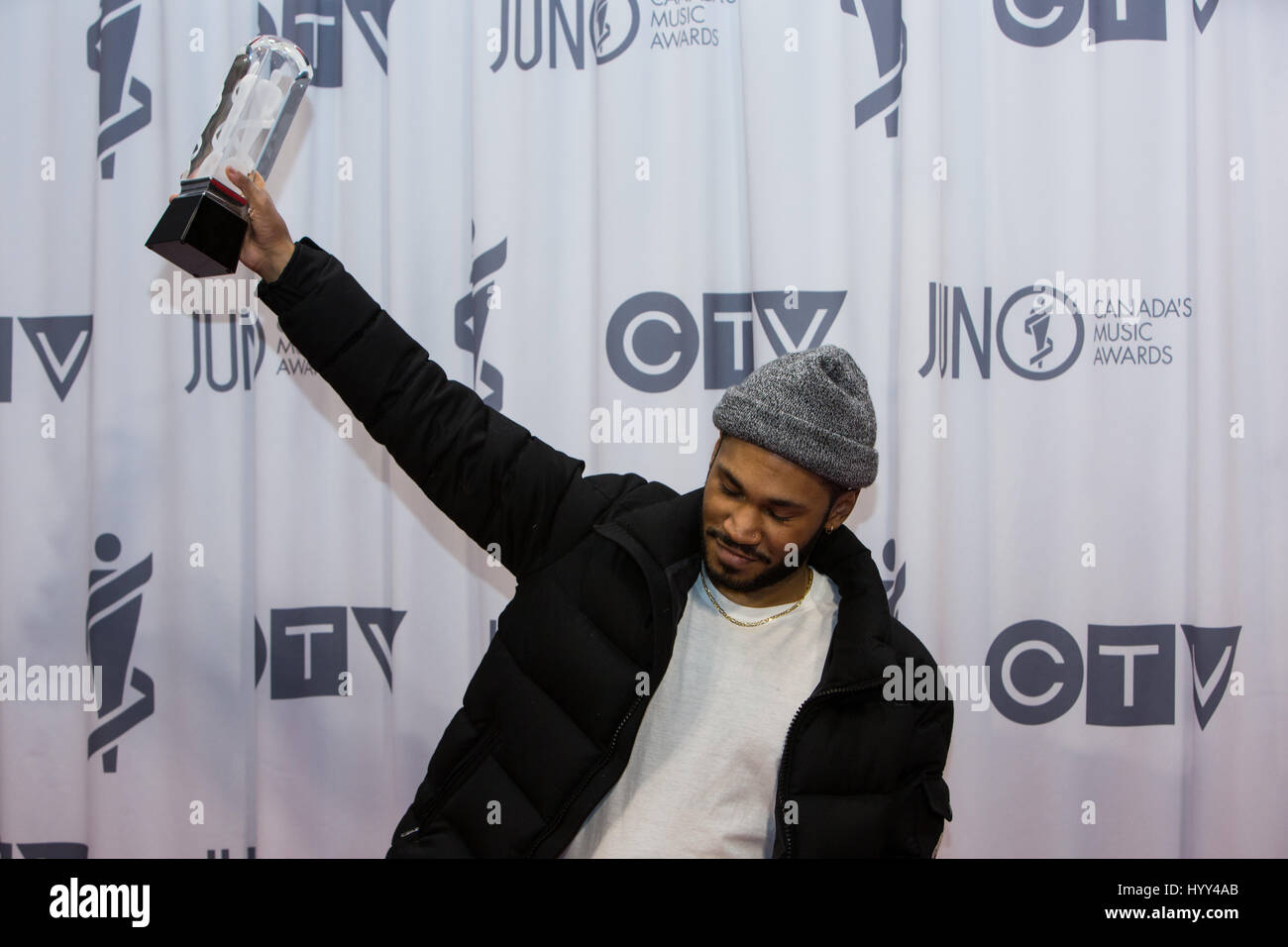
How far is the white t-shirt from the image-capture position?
109 cm

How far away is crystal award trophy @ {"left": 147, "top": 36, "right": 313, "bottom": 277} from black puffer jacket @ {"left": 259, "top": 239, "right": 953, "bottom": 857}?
76 millimetres

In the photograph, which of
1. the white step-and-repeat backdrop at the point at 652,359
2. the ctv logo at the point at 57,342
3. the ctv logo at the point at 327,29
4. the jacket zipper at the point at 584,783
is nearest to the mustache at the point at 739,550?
the jacket zipper at the point at 584,783

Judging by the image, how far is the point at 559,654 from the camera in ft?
3.64

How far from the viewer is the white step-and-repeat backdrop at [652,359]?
1.61 metres

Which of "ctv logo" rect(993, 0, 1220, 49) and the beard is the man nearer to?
the beard

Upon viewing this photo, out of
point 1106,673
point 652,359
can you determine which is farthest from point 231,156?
point 1106,673

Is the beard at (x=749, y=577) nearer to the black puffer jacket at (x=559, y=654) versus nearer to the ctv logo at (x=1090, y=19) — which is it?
the black puffer jacket at (x=559, y=654)

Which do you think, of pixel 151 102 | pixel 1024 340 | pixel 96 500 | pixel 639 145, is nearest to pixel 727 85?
pixel 639 145

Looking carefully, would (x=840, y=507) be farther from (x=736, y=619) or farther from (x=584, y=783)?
(x=584, y=783)

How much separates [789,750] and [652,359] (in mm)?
793

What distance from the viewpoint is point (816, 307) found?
161 centimetres

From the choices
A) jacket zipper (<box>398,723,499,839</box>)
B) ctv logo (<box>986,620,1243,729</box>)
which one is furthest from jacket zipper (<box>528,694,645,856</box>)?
ctv logo (<box>986,620,1243,729</box>)

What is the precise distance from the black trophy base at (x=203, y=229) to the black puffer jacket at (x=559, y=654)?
0.21 ft
